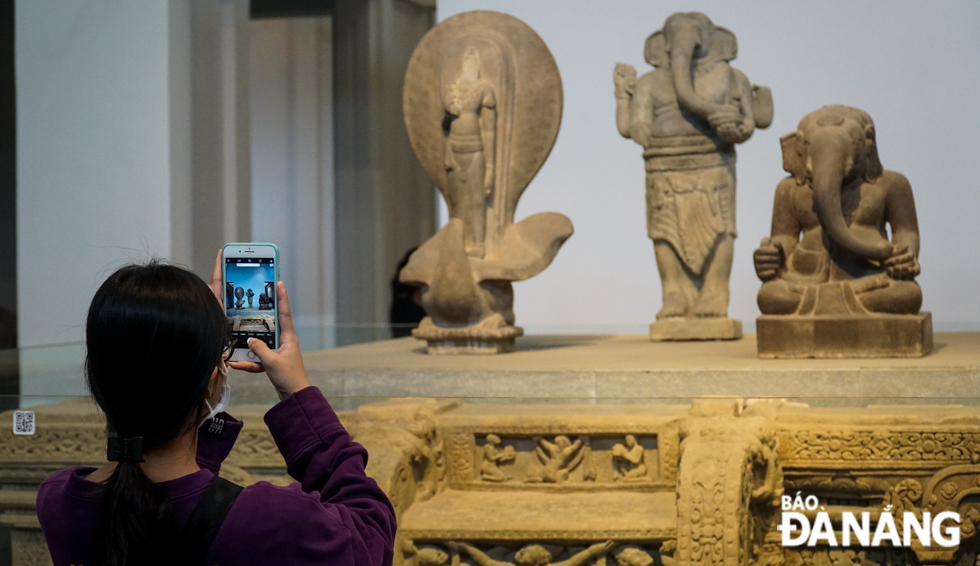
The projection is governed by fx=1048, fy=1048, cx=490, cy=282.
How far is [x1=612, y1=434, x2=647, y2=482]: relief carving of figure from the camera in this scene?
9.60ft

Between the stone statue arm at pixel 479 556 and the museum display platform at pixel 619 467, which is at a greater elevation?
the museum display platform at pixel 619 467

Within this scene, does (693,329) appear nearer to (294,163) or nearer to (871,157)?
(871,157)

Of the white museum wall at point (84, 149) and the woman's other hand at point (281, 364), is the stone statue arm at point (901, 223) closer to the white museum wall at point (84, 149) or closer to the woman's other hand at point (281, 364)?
the woman's other hand at point (281, 364)

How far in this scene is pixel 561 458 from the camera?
300cm

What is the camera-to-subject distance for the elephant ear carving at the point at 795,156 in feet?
16.0

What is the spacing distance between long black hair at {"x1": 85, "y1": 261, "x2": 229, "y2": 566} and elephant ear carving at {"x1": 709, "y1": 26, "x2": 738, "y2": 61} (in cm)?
534

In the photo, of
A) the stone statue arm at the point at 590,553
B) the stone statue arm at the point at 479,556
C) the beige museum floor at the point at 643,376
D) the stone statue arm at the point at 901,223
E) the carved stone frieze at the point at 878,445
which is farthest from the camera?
the stone statue arm at the point at 901,223

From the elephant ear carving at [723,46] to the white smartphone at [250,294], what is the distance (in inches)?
197

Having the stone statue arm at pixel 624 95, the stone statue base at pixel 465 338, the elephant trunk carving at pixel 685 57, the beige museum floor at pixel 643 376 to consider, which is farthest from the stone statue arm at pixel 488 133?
the elephant trunk carving at pixel 685 57

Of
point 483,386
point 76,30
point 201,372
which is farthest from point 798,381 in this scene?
point 76,30

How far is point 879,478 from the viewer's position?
2.74 metres

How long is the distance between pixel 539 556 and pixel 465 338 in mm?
2261

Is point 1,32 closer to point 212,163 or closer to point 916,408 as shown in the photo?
point 212,163

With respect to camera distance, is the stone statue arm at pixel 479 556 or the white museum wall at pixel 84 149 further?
the white museum wall at pixel 84 149
